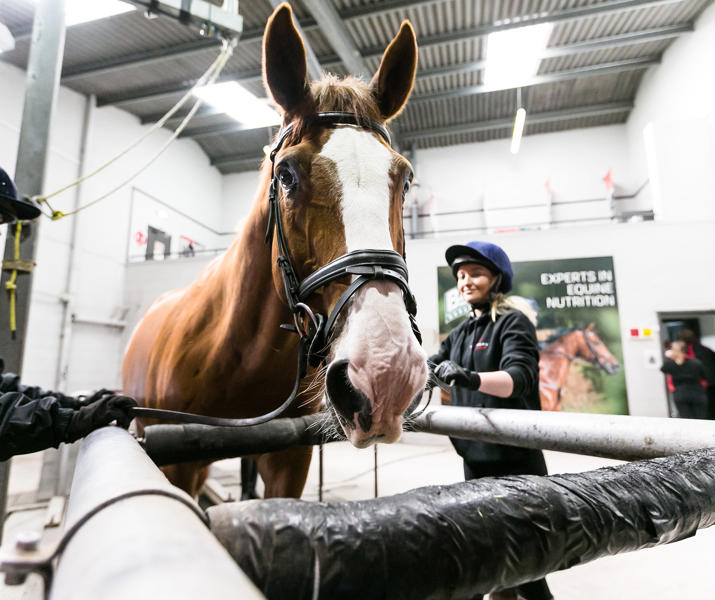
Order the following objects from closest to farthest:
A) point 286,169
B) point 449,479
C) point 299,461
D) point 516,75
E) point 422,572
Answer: point 422,572, point 286,169, point 299,461, point 449,479, point 516,75

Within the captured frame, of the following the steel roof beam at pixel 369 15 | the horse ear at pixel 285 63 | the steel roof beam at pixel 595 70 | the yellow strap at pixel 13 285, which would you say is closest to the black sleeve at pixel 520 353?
the horse ear at pixel 285 63

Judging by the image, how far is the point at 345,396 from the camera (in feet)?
2.81

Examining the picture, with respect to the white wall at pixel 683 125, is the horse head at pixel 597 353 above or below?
below

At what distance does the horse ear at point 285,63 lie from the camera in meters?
1.25

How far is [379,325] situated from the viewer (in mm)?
810

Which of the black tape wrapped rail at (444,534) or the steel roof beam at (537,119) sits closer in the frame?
the black tape wrapped rail at (444,534)

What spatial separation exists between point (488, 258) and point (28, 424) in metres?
1.84

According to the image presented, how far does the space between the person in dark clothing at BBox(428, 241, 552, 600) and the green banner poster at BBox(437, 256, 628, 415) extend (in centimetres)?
548

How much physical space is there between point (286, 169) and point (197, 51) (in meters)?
9.20

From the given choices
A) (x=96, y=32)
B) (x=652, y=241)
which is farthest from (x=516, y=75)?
(x=96, y=32)

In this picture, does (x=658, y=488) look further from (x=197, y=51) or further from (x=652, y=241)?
(x=197, y=51)

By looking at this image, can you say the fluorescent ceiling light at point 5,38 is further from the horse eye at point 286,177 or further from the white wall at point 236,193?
the white wall at point 236,193

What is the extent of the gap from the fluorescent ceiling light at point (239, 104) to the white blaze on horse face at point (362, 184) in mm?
9197

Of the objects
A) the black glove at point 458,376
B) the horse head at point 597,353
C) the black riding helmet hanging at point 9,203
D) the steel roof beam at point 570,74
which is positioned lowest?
the black glove at point 458,376
